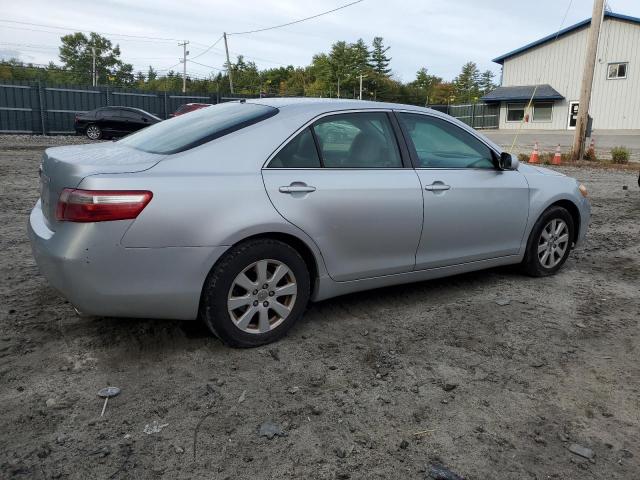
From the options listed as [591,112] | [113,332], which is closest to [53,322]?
[113,332]

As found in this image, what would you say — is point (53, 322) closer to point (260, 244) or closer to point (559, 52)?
point (260, 244)

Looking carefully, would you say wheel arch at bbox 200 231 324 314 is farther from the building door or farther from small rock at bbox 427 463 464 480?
the building door

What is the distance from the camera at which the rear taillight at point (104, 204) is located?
9.78ft

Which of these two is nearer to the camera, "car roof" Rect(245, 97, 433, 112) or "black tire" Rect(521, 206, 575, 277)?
"car roof" Rect(245, 97, 433, 112)

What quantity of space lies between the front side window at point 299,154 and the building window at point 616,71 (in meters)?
39.7

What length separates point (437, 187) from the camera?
417 cm

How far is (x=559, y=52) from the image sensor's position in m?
40.2

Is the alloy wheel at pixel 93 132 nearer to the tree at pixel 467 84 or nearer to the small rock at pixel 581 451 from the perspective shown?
the small rock at pixel 581 451

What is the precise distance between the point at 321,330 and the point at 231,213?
1121mm

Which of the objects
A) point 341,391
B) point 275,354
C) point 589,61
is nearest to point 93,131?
point 589,61

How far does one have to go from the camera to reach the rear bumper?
9.85 ft

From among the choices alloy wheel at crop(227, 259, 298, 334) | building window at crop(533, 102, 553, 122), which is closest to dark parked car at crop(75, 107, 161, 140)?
alloy wheel at crop(227, 259, 298, 334)

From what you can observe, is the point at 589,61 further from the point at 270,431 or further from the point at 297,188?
the point at 270,431

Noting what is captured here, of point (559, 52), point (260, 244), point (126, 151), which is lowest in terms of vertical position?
point (260, 244)
